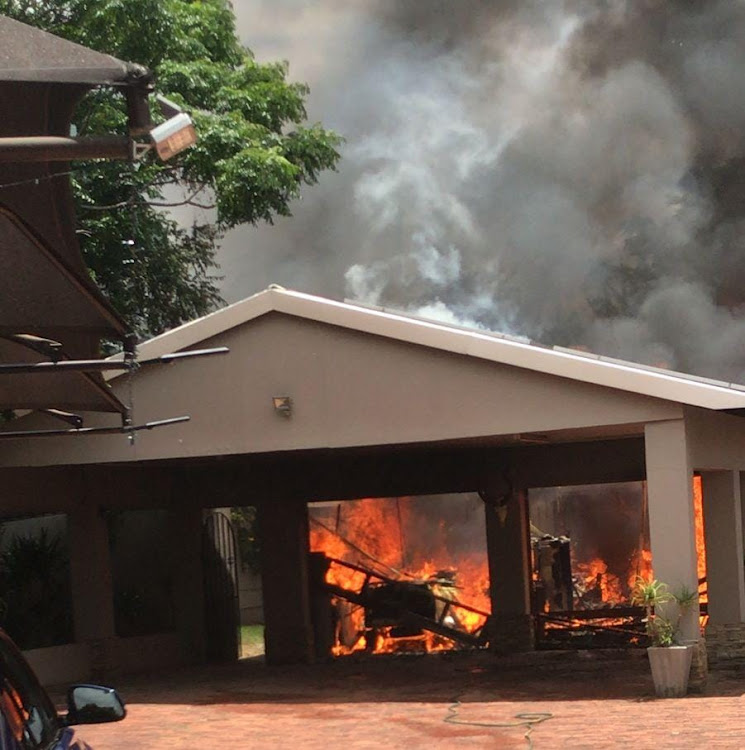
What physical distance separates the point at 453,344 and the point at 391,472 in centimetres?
558

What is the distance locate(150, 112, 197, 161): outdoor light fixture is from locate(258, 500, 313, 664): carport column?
13.8m

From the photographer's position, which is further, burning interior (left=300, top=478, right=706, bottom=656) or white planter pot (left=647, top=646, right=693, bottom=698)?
burning interior (left=300, top=478, right=706, bottom=656)

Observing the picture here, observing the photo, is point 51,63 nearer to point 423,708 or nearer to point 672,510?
point 423,708

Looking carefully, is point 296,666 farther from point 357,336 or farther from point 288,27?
point 288,27

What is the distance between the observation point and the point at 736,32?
50.5 meters

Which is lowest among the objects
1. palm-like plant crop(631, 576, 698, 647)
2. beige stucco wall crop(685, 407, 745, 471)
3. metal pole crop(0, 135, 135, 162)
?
palm-like plant crop(631, 576, 698, 647)

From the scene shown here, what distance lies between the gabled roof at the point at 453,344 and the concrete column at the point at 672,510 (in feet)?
1.58

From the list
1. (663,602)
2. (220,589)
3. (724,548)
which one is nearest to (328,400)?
(663,602)

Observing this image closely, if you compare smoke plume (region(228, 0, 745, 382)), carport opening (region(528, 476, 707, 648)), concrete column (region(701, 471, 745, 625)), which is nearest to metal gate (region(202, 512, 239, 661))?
carport opening (region(528, 476, 707, 648))

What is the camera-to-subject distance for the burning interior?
19.7 metres

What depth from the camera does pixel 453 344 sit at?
43.4ft

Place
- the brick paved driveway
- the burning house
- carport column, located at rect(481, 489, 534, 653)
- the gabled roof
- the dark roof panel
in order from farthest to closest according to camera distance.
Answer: carport column, located at rect(481, 489, 534, 653), the burning house, the gabled roof, the brick paved driveway, the dark roof panel

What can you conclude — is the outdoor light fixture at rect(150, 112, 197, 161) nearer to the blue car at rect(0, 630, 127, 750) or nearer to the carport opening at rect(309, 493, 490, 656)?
the blue car at rect(0, 630, 127, 750)

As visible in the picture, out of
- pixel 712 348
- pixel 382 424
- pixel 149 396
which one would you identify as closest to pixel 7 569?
pixel 149 396
